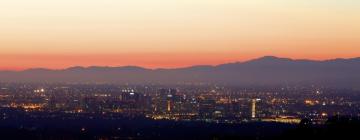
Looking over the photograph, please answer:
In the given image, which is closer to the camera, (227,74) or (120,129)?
(120,129)

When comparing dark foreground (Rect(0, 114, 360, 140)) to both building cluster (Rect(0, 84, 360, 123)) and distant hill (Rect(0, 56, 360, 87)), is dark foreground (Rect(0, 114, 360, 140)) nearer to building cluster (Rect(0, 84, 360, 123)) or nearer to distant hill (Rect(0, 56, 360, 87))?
building cluster (Rect(0, 84, 360, 123))

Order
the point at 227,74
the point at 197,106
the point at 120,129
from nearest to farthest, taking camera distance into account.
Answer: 1. the point at 120,129
2. the point at 197,106
3. the point at 227,74

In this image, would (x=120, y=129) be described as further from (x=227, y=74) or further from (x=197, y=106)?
(x=227, y=74)

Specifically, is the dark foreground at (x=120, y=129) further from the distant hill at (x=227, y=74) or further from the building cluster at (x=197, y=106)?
the distant hill at (x=227, y=74)

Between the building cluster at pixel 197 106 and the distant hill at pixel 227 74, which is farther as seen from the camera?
the distant hill at pixel 227 74

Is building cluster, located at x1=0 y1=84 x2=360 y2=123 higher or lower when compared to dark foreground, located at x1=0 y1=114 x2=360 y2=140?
higher

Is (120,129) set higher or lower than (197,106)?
lower

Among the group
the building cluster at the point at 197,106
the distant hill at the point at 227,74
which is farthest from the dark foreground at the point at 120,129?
the distant hill at the point at 227,74

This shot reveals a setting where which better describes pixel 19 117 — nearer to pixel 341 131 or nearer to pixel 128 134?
pixel 128 134

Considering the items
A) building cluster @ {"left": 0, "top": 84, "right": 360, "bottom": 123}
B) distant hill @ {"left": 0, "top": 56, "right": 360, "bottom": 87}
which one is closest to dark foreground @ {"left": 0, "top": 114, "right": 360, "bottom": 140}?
building cluster @ {"left": 0, "top": 84, "right": 360, "bottom": 123}

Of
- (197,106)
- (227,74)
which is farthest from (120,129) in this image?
(227,74)

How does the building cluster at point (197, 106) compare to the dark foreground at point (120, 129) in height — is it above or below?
above
